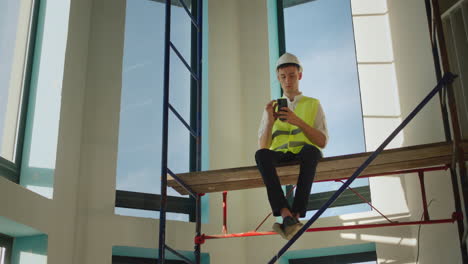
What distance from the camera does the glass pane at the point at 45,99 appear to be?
4.47 metres

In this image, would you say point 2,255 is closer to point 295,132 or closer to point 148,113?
point 148,113

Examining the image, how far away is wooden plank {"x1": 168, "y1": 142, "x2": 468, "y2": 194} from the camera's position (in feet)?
12.1

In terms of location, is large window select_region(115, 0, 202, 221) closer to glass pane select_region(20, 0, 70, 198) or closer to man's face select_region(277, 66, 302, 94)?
glass pane select_region(20, 0, 70, 198)

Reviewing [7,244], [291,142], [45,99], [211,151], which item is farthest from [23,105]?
[291,142]

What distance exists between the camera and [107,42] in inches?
203

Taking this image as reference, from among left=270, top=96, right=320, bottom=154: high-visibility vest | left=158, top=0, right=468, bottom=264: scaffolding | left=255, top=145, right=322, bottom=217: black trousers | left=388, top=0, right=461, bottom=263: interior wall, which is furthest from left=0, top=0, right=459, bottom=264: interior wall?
left=255, top=145, right=322, bottom=217: black trousers

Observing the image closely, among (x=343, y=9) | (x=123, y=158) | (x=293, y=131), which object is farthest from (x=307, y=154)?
(x=343, y=9)

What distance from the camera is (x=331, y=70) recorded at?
552 centimetres

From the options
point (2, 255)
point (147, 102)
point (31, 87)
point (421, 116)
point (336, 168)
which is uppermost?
point (147, 102)

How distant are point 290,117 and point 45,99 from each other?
200 cm

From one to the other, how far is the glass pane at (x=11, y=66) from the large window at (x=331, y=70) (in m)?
2.38

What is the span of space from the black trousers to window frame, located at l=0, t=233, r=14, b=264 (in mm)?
1901

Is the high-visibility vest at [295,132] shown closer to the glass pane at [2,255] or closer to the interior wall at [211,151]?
the interior wall at [211,151]

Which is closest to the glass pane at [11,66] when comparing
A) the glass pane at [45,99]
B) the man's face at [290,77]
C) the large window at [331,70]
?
the glass pane at [45,99]
